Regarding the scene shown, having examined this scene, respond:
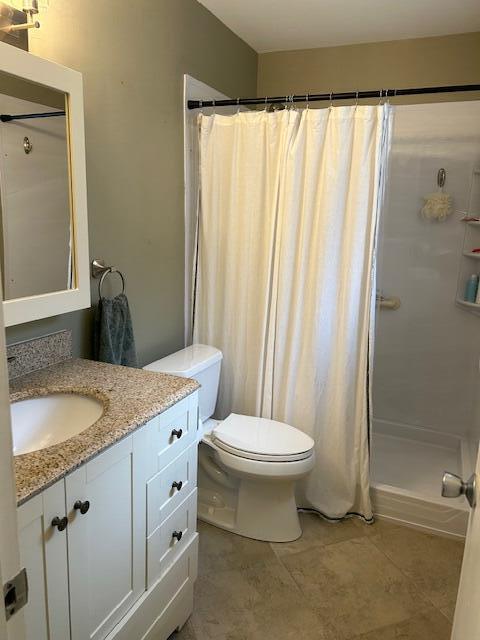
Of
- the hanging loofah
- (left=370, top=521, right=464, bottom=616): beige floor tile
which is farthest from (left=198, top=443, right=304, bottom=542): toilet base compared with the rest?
the hanging loofah

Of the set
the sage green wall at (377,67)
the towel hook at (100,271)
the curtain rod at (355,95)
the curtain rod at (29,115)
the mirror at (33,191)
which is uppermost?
the sage green wall at (377,67)

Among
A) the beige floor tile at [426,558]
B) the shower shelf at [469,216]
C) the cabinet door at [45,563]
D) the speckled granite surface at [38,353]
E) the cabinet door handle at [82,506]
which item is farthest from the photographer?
the shower shelf at [469,216]

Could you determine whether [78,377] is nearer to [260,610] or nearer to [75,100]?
[75,100]

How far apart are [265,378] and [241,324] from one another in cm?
30

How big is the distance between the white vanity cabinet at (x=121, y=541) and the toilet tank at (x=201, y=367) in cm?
51

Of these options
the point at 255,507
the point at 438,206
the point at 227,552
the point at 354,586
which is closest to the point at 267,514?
the point at 255,507

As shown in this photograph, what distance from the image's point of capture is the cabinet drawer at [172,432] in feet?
4.91

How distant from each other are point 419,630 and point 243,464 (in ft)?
2.93

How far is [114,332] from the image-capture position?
1955 mm

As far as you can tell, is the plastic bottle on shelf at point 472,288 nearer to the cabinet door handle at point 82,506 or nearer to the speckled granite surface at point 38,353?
the speckled granite surface at point 38,353

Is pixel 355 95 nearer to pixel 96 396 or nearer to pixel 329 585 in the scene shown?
pixel 96 396

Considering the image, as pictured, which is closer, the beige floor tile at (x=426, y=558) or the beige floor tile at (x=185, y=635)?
the beige floor tile at (x=185, y=635)

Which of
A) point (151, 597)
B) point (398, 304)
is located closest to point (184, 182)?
point (398, 304)

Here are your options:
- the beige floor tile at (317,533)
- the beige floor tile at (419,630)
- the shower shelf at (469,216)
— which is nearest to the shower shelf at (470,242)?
the shower shelf at (469,216)
